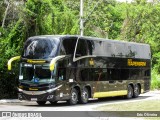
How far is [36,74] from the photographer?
25.1 meters

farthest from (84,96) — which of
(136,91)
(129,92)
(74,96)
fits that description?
(136,91)

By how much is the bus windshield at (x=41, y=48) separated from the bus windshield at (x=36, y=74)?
556 mm

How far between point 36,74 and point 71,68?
6.82 feet

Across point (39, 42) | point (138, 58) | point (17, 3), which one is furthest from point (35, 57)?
point (138, 58)

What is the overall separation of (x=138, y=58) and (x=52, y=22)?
21.7 feet

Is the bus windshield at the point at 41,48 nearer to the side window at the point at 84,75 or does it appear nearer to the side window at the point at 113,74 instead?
the side window at the point at 84,75

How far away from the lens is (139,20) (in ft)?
189

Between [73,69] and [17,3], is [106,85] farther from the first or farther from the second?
[17,3]

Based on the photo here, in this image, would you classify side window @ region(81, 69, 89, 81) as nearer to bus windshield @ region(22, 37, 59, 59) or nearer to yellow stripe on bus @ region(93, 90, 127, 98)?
yellow stripe on bus @ region(93, 90, 127, 98)

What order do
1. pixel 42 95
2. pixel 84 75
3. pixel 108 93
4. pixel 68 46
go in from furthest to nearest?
pixel 108 93, pixel 84 75, pixel 68 46, pixel 42 95

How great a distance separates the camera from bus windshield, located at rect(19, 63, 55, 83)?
2488 cm

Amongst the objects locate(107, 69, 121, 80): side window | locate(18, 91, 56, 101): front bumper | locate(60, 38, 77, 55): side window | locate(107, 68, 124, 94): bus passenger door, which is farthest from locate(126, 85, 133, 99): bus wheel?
locate(18, 91, 56, 101): front bumper

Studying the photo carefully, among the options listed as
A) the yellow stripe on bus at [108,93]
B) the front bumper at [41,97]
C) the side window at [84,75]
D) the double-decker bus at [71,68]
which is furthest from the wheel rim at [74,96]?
the yellow stripe on bus at [108,93]

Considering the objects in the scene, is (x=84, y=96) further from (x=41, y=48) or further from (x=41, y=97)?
(x=41, y=48)
